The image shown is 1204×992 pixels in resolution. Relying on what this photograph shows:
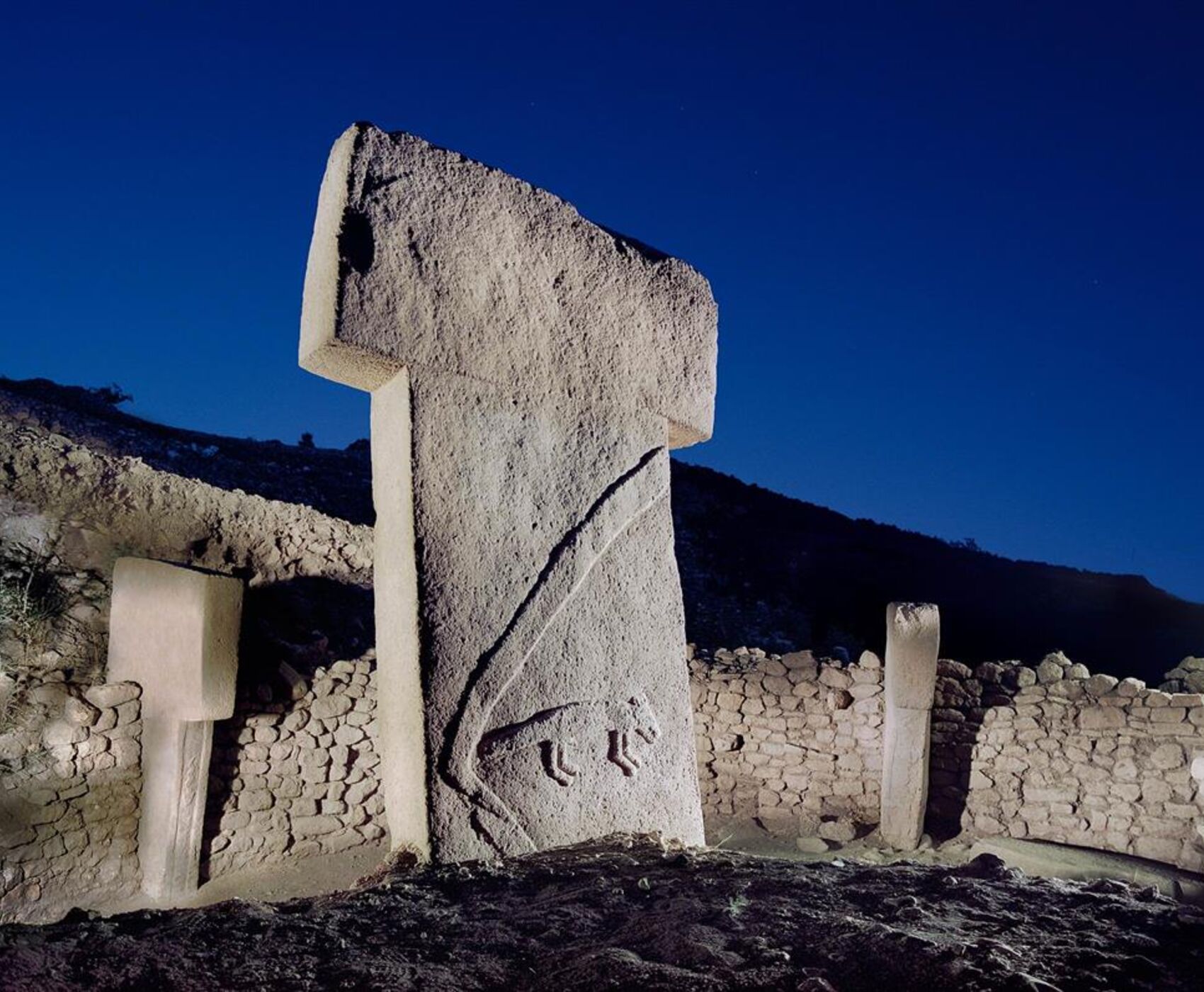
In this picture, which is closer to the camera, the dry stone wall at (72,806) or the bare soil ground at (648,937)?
the bare soil ground at (648,937)

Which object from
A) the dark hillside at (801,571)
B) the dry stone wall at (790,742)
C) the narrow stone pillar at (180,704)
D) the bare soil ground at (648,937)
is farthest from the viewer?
the dark hillside at (801,571)

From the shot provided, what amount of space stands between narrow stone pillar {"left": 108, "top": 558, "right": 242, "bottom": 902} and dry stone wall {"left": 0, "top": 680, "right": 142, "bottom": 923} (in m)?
0.12

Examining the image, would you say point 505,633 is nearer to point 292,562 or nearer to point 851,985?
point 851,985

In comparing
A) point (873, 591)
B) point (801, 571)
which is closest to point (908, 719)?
point (873, 591)

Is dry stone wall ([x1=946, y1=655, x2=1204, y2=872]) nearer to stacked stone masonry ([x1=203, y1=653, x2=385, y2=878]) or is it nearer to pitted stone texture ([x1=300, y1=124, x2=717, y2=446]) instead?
stacked stone masonry ([x1=203, y1=653, x2=385, y2=878])

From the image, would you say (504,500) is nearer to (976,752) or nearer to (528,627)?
(528,627)

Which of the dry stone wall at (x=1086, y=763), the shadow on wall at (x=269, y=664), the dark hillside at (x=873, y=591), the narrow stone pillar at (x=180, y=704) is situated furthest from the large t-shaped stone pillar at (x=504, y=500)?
the dark hillside at (x=873, y=591)

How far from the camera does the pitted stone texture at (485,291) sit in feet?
7.92

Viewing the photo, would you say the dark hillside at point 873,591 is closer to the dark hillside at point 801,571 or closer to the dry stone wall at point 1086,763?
the dark hillside at point 801,571

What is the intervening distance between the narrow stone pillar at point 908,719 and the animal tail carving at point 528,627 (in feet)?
16.3

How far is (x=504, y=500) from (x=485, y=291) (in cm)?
67

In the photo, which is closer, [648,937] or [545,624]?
[648,937]

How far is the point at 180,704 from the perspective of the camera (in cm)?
607

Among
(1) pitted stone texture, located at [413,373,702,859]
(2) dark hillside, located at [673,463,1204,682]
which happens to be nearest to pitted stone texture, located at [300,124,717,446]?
(1) pitted stone texture, located at [413,373,702,859]
